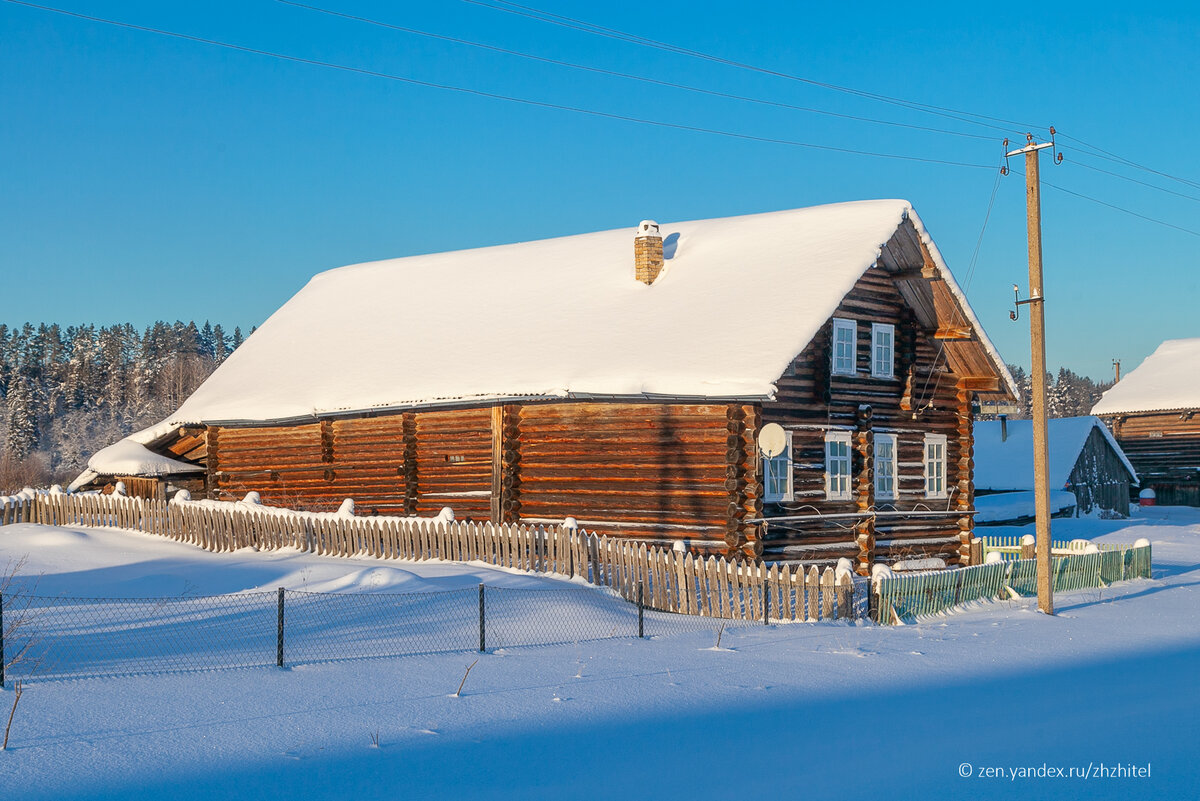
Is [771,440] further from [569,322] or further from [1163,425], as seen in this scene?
[1163,425]

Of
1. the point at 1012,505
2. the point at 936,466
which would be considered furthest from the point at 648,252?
the point at 1012,505

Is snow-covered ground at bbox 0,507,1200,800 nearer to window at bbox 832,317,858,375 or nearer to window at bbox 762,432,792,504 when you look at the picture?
window at bbox 762,432,792,504

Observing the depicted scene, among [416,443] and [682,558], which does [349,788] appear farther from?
[416,443]

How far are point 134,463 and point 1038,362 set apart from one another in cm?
2430

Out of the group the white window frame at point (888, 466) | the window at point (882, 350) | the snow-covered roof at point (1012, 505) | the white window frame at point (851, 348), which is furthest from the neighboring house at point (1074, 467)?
the white window frame at point (851, 348)

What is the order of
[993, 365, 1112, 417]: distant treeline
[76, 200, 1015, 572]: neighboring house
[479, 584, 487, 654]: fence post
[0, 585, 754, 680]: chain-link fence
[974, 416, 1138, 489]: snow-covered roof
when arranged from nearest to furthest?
[0, 585, 754, 680]: chain-link fence < [479, 584, 487, 654]: fence post < [76, 200, 1015, 572]: neighboring house < [974, 416, 1138, 489]: snow-covered roof < [993, 365, 1112, 417]: distant treeline

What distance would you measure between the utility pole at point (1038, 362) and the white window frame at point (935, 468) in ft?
23.5

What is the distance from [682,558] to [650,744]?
897 centimetres

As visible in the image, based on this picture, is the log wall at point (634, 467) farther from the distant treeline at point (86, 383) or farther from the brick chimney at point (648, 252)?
the distant treeline at point (86, 383)

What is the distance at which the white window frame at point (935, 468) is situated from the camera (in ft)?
91.2

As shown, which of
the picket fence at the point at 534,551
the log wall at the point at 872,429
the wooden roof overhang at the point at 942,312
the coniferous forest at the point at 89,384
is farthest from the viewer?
the coniferous forest at the point at 89,384

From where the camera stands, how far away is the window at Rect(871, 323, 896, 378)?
2616 cm

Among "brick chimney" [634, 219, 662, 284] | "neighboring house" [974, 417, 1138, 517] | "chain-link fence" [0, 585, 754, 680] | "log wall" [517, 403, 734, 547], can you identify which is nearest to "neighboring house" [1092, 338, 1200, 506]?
"neighboring house" [974, 417, 1138, 517]

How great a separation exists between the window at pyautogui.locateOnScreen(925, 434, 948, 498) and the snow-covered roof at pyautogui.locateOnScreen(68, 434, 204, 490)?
21020mm
